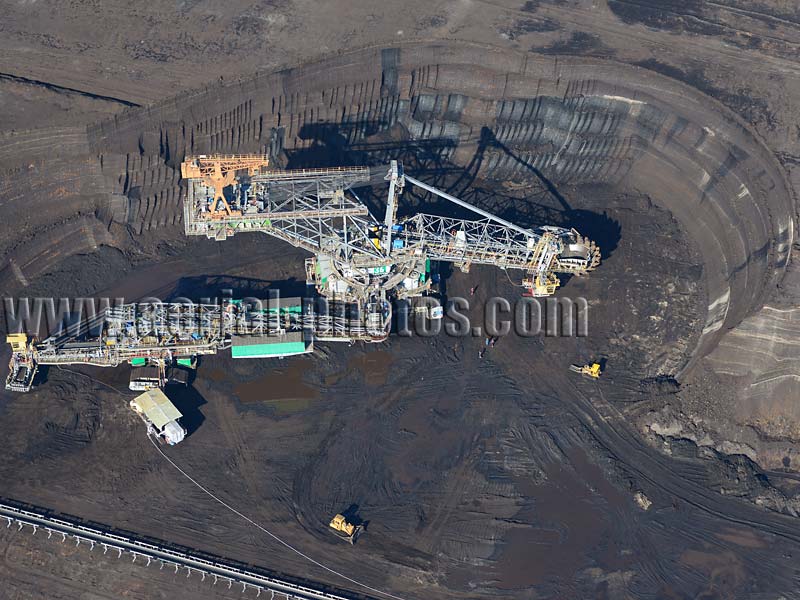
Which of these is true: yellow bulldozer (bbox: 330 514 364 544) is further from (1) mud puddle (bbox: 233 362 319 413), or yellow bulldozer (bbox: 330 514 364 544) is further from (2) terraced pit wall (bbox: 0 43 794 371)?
(2) terraced pit wall (bbox: 0 43 794 371)

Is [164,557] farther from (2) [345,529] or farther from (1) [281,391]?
(1) [281,391]

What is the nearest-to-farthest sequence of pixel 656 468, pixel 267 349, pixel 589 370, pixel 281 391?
pixel 656 468 < pixel 281 391 < pixel 267 349 < pixel 589 370

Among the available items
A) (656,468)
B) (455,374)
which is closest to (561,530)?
(656,468)

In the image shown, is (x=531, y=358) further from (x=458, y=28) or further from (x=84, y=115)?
(x=84, y=115)

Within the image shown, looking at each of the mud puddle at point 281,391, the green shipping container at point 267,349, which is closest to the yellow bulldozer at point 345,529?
the mud puddle at point 281,391

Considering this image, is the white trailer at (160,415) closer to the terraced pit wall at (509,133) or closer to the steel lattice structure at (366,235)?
the steel lattice structure at (366,235)

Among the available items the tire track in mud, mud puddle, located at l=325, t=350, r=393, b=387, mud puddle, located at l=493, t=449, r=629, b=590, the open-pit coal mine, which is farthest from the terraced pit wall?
mud puddle, located at l=325, t=350, r=393, b=387

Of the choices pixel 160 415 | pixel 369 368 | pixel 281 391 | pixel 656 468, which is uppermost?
pixel 369 368
